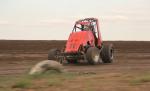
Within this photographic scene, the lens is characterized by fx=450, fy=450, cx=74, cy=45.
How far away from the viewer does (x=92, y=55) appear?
75.5 feet

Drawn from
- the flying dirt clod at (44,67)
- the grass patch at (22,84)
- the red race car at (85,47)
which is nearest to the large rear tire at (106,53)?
the red race car at (85,47)

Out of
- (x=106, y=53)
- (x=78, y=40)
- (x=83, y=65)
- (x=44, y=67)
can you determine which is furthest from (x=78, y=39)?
(x=44, y=67)

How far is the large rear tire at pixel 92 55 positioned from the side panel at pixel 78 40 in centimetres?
78

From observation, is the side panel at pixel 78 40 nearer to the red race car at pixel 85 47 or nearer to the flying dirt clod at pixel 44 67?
the red race car at pixel 85 47

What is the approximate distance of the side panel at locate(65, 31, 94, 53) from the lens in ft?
78.0

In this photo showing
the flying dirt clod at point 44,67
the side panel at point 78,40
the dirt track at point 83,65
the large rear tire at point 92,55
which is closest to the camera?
the flying dirt clod at point 44,67

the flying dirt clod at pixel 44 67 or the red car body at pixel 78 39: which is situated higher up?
the red car body at pixel 78 39

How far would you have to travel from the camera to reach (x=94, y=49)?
2331 cm

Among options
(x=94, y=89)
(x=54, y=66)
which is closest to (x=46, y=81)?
(x=94, y=89)

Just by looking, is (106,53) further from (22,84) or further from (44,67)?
(22,84)

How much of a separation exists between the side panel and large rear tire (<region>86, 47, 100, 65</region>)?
2.57ft

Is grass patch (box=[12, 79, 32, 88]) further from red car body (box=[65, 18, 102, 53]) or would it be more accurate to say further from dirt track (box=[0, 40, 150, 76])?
red car body (box=[65, 18, 102, 53])

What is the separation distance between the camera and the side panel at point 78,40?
2377 centimetres

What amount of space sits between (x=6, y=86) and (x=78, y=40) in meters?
12.2
